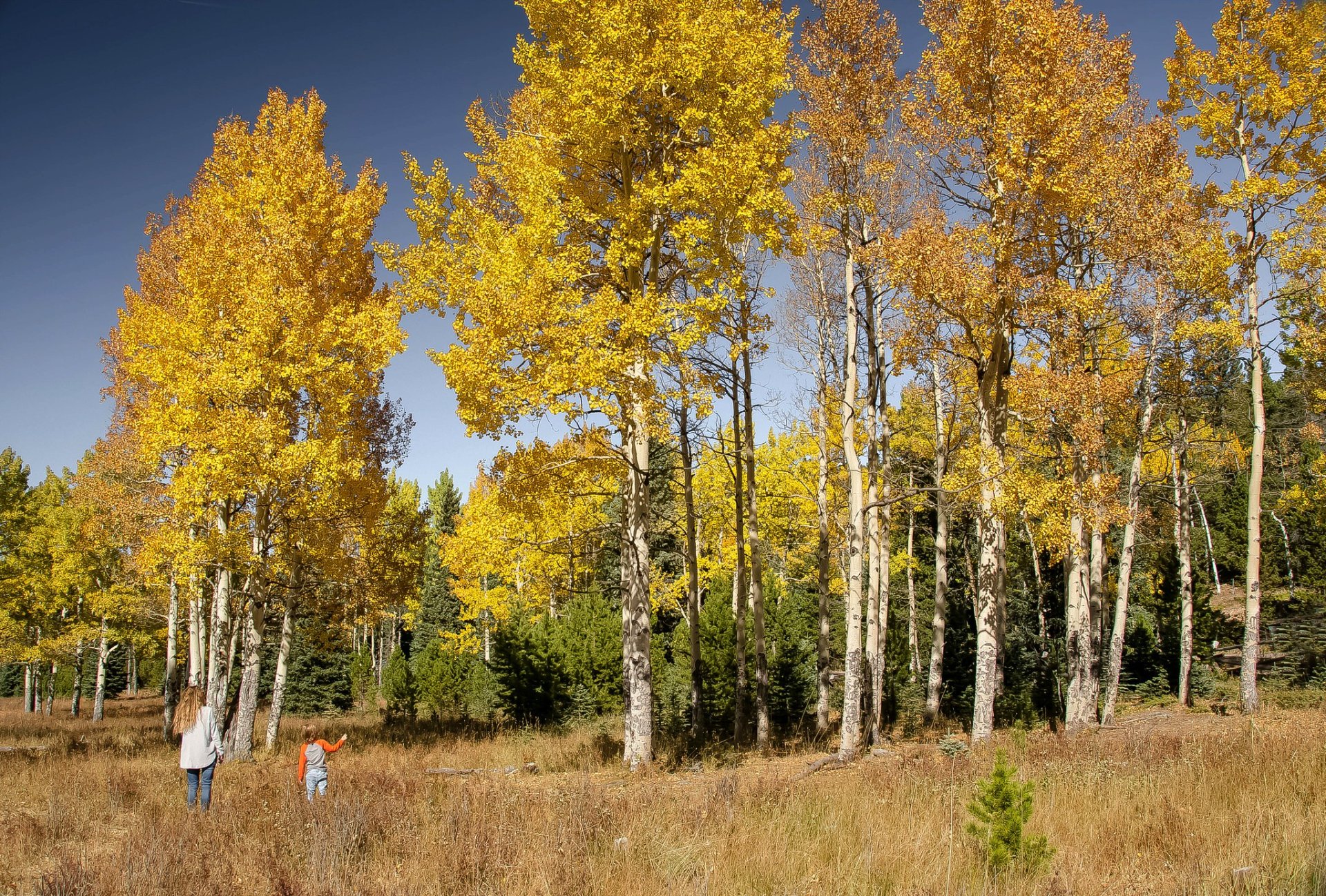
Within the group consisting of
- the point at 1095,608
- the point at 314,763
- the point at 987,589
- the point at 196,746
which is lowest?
the point at 314,763

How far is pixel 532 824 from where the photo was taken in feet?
18.8

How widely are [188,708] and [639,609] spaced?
5.17 m

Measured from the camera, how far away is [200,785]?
7262mm

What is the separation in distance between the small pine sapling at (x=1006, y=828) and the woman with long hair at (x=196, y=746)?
7102 mm

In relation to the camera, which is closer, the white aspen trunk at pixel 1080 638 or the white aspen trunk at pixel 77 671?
the white aspen trunk at pixel 1080 638

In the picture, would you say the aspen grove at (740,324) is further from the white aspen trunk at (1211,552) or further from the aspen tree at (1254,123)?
the white aspen trunk at (1211,552)

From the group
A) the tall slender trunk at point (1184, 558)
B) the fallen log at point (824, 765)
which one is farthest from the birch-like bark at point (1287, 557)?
the fallen log at point (824, 765)

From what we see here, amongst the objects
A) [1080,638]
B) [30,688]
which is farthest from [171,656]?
[30,688]

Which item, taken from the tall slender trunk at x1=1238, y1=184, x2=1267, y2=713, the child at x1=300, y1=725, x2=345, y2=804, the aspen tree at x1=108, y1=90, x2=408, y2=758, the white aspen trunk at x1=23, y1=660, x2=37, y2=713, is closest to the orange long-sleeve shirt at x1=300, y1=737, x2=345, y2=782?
the child at x1=300, y1=725, x2=345, y2=804

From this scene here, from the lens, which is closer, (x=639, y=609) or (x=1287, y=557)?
(x=639, y=609)

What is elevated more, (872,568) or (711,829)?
(872,568)

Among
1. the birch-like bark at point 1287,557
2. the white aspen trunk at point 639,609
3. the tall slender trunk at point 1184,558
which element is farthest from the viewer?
the birch-like bark at point 1287,557

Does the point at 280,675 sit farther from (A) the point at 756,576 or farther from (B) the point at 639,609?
(A) the point at 756,576

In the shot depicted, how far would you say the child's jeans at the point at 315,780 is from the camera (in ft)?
24.1
